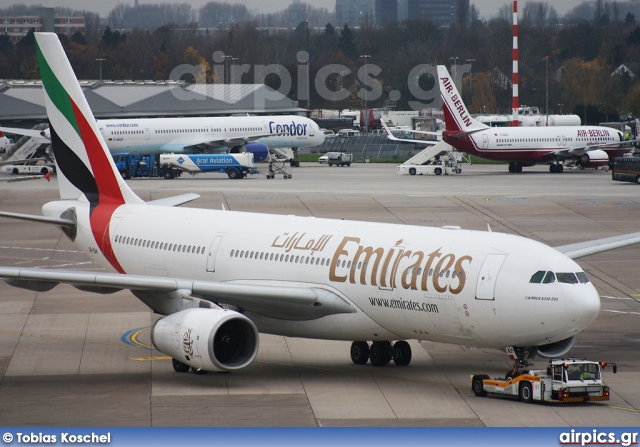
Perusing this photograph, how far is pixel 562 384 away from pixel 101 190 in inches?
717

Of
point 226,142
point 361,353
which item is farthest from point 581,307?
point 226,142

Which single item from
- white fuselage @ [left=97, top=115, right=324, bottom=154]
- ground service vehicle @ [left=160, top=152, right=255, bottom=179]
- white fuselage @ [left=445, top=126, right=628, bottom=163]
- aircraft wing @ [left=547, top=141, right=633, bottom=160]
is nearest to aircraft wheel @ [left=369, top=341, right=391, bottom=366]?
ground service vehicle @ [left=160, top=152, right=255, bottom=179]

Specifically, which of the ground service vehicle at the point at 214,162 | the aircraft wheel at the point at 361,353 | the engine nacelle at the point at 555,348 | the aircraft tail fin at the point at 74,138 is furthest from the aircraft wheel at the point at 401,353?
the ground service vehicle at the point at 214,162

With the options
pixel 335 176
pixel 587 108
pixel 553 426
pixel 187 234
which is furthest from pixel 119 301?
pixel 587 108

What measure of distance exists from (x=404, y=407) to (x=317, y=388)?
3.06 m

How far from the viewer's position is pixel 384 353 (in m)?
29.5

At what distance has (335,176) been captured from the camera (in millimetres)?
100688

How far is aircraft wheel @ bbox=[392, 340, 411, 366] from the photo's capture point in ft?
97.0

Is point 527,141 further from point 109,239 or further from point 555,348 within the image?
point 555,348

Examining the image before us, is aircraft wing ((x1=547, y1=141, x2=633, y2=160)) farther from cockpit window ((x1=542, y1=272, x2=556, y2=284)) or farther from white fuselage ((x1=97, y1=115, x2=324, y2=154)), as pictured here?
cockpit window ((x1=542, y1=272, x2=556, y2=284))

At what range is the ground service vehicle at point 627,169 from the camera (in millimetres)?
90375

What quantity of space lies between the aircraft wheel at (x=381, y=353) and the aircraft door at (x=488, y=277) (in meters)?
5.03

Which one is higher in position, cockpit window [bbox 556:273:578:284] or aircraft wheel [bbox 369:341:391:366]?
cockpit window [bbox 556:273:578:284]

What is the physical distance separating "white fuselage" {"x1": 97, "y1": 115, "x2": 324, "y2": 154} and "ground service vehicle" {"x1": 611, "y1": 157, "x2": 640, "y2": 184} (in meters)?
32.0
